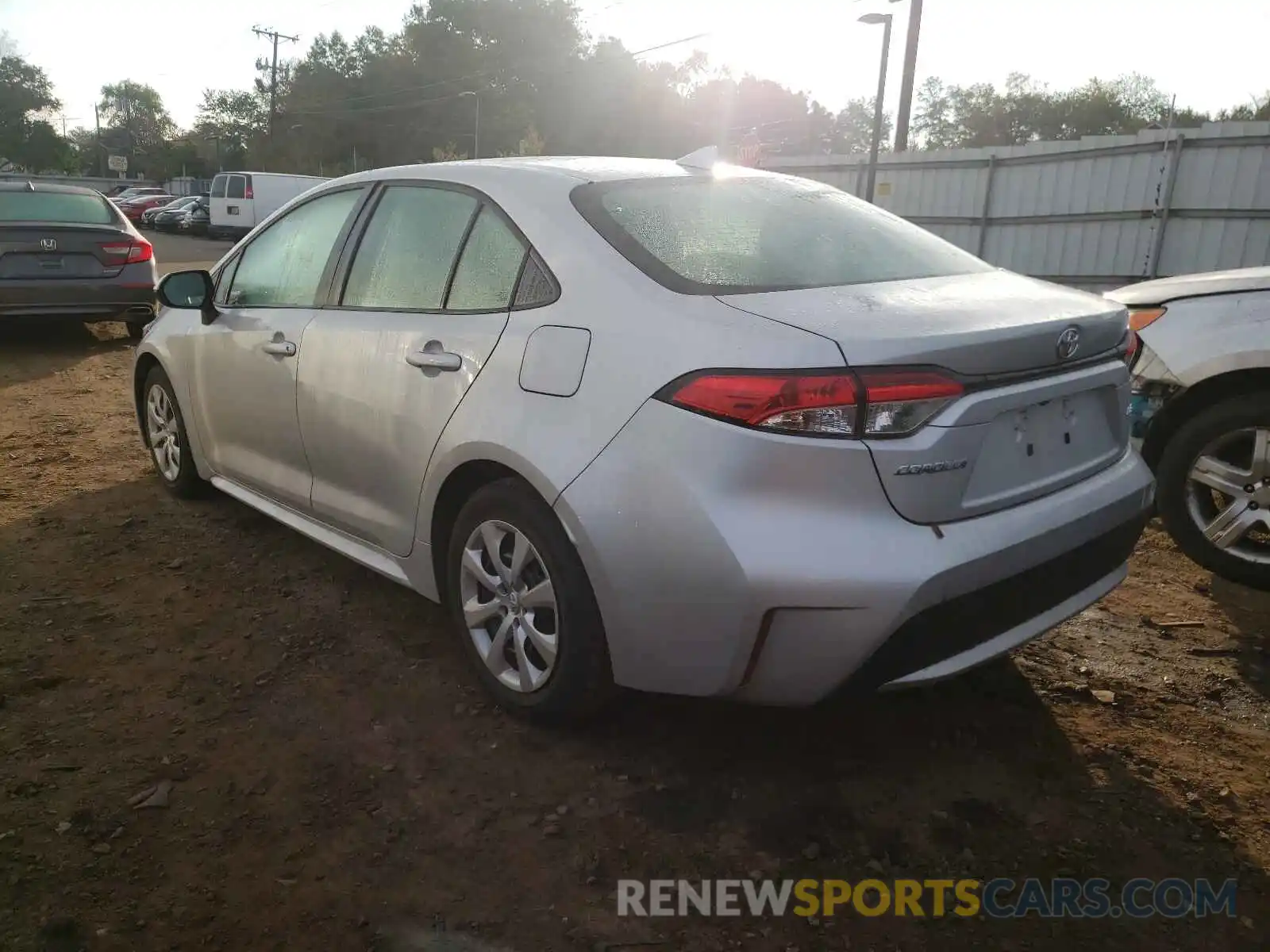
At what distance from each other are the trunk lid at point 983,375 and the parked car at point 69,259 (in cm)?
842

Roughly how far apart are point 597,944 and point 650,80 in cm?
6405

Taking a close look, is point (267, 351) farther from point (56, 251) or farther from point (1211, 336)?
point (56, 251)

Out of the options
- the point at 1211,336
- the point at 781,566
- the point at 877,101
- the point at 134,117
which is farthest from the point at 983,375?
the point at 134,117

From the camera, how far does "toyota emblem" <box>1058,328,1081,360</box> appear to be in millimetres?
2402

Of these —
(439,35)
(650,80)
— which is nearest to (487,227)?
(650,80)

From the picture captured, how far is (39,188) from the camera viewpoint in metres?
9.31

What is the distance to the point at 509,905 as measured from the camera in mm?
2096

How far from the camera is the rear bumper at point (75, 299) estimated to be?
849 centimetres

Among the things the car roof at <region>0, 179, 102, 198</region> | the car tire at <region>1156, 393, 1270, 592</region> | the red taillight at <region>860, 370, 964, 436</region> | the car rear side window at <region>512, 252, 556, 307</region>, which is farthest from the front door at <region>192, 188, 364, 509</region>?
the car roof at <region>0, 179, 102, 198</region>

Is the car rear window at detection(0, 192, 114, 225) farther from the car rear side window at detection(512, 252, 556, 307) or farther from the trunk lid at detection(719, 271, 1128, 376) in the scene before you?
the trunk lid at detection(719, 271, 1128, 376)

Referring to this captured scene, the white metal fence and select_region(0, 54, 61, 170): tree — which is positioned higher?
select_region(0, 54, 61, 170): tree

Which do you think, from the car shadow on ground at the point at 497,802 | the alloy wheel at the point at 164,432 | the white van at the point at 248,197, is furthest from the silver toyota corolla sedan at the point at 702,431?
the white van at the point at 248,197

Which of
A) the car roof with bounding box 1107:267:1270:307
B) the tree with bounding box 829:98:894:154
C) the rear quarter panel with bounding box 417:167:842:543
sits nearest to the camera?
the rear quarter panel with bounding box 417:167:842:543

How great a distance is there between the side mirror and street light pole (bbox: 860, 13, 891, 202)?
37.7 ft
